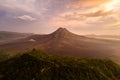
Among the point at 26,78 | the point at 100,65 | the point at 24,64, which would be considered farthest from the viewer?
the point at 100,65

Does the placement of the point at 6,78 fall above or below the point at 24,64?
below

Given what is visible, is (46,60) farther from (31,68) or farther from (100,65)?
(100,65)

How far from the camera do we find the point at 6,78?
549 inches

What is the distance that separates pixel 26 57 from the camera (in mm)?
15195

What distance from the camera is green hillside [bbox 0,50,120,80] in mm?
13719

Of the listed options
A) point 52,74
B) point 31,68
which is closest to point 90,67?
point 52,74

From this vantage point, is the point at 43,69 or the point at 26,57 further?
→ the point at 26,57

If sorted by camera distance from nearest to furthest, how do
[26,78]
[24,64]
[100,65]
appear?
[26,78] < [24,64] < [100,65]

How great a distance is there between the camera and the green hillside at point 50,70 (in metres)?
13.7

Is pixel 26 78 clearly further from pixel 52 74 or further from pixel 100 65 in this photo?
pixel 100 65

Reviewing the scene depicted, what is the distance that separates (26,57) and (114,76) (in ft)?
24.6

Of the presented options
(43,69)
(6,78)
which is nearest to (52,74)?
(43,69)

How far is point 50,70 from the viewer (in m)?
14.0

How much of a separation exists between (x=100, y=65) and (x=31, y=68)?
5893 mm
